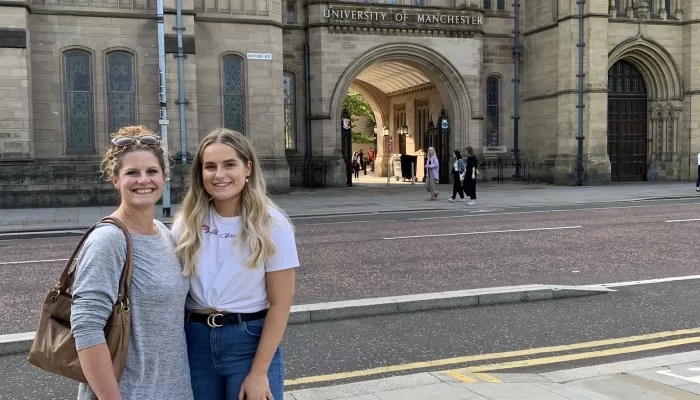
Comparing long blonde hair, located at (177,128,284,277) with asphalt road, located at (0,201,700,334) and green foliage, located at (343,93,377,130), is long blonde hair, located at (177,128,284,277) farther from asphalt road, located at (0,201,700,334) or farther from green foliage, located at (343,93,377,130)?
green foliage, located at (343,93,377,130)

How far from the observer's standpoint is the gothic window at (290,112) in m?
26.4

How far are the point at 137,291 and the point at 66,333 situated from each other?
0.86 feet

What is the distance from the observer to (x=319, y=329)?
6.29m

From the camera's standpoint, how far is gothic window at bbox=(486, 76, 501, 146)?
29.1 metres

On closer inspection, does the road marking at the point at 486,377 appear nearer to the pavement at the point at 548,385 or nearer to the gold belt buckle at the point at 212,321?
the pavement at the point at 548,385

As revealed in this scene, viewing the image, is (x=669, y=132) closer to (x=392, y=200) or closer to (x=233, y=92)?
(x=392, y=200)

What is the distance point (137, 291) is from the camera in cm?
238

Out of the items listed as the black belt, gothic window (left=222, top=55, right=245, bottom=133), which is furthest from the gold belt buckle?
gothic window (left=222, top=55, right=245, bottom=133)

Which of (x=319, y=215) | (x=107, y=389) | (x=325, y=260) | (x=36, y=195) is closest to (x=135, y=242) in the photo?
(x=107, y=389)

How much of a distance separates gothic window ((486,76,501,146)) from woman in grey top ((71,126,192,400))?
27.4 meters

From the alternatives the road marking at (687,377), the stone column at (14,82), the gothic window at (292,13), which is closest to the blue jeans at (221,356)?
the road marking at (687,377)

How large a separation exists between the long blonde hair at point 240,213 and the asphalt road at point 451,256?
453 cm

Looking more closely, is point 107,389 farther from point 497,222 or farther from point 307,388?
point 497,222

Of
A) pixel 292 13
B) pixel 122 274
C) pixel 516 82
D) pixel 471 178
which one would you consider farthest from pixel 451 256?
pixel 516 82
